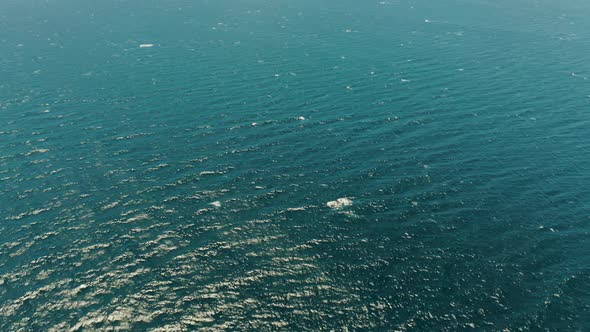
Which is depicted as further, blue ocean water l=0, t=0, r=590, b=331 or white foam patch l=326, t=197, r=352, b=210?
white foam patch l=326, t=197, r=352, b=210

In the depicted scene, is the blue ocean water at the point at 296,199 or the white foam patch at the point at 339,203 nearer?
the blue ocean water at the point at 296,199

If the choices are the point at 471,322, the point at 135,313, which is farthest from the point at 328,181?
the point at 135,313

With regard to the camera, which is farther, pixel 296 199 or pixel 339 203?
pixel 296 199

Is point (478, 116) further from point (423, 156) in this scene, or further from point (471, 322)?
point (471, 322)

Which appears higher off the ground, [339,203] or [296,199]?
[339,203]
